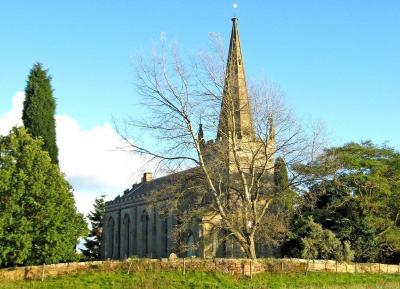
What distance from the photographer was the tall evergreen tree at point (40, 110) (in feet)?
110

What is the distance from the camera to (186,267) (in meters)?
28.7

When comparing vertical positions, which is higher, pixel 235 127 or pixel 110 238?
pixel 235 127

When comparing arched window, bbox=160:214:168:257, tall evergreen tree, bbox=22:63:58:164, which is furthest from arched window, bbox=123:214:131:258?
tall evergreen tree, bbox=22:63:58:164

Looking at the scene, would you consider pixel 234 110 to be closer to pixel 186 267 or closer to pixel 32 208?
pixel 186 267

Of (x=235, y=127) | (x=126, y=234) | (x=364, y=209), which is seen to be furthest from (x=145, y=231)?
(x=235, y=127)

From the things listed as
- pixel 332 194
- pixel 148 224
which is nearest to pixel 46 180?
pixel 332 194

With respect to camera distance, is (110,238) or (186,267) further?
(110,238)

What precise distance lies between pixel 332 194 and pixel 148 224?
108ft

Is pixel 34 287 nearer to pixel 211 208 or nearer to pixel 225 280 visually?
pixel 225 280

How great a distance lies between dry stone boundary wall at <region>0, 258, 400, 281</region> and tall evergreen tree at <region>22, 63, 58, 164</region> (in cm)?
813

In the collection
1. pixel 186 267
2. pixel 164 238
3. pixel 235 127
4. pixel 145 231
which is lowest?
pixel 186 267

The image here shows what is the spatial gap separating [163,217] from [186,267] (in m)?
8.64

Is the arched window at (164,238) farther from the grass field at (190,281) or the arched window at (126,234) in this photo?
the grass field at (190,281)

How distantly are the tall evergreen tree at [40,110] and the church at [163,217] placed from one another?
6779mm
